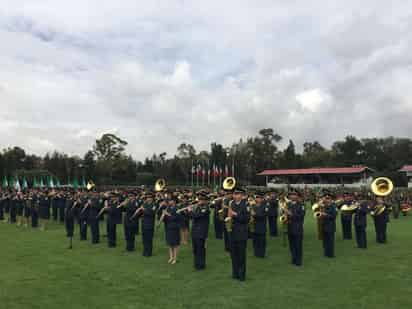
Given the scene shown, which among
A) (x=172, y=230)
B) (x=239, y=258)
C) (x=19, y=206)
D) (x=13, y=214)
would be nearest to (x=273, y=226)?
(x=172, y=230)

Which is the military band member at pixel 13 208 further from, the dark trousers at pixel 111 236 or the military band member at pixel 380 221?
the military band member at pixel 380 221

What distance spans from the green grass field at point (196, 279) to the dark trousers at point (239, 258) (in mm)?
216

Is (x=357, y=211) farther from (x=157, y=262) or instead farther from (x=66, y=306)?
(x=66, y=306)

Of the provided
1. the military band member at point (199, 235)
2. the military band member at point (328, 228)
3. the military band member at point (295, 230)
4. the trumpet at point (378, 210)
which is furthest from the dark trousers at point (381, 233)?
the military band member at point (199, 235)

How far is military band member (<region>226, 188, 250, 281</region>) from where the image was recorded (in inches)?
344

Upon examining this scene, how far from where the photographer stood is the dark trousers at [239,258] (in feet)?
28.5

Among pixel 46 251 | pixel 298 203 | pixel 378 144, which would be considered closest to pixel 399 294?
pixel 298 203

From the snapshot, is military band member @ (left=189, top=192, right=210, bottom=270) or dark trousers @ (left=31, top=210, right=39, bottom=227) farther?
dark trousers @ (left=31, top=210, right=39, bottom=227)

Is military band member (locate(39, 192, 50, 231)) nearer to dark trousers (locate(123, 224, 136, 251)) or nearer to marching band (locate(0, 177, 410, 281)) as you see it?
marching band (locate(0, 177, 410, 281))

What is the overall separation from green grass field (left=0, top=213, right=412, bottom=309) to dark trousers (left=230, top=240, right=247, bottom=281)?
0.22 metres

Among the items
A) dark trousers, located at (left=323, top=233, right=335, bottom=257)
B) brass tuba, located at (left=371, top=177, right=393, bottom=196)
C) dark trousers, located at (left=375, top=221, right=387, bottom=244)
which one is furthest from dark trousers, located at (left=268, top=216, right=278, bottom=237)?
dark trousers, located at (left=323, top=233, right=335, bottom=257)

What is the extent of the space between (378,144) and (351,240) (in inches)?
3480

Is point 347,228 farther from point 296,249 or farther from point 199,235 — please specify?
point 199,235

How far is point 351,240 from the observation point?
14922 mm
